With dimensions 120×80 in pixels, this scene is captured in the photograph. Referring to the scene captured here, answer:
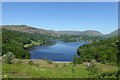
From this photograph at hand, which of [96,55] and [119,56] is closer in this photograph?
[119,56]

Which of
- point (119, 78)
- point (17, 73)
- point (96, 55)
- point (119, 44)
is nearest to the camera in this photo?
point (119, 44)

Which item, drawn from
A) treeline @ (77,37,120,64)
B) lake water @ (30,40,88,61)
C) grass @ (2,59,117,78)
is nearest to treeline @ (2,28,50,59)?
lake water @ (30,40,88,61)

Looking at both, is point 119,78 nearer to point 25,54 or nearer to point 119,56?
point 119,56

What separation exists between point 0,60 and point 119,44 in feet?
36.2

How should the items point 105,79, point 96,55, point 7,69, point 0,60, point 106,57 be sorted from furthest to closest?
point 96,55, point 106,57, point 0,60, point 7,69, point 105,79

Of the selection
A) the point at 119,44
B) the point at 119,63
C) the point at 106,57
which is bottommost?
the point at 106,57

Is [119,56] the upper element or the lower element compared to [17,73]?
upper

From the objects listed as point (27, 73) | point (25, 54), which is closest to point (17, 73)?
point (27, 73)

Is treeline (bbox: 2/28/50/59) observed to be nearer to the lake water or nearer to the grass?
the lake water

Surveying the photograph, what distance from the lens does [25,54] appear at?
48.7 meters

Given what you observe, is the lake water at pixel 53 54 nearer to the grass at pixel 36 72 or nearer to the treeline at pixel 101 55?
the treeline at pixel 101 55

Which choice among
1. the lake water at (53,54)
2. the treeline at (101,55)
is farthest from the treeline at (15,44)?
the treeline at (101,55)

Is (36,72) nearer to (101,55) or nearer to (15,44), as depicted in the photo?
(101,55)

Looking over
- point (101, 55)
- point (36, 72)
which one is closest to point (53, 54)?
point (101, 55)
